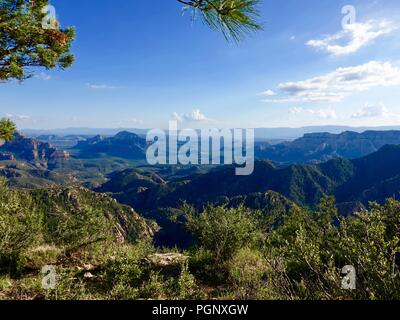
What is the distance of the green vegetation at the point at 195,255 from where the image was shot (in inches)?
242

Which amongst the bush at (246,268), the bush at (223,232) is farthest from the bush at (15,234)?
the bush at (246,268)

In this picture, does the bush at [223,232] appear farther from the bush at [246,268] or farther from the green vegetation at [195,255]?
the bush at [246,268]

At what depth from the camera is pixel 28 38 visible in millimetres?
7176

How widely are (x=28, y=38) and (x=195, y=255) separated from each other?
7.03 meters

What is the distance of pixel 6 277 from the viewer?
7.36m

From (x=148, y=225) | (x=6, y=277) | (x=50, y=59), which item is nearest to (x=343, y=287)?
(x=6, y=277)

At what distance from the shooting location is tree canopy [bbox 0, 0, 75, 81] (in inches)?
269

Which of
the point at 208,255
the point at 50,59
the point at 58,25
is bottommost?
the point at 208,255

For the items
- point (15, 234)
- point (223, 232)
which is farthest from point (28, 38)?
point (223, 232)

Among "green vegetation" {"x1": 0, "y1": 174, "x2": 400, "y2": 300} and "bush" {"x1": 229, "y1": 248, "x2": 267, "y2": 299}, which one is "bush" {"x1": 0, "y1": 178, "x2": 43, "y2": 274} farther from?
"bush" {"x1": 229, "y1": 248, "x2": 267, "y2": 299}

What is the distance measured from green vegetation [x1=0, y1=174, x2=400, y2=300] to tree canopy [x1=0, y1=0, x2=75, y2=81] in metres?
3.60

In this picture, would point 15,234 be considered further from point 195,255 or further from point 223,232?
point 223,232
